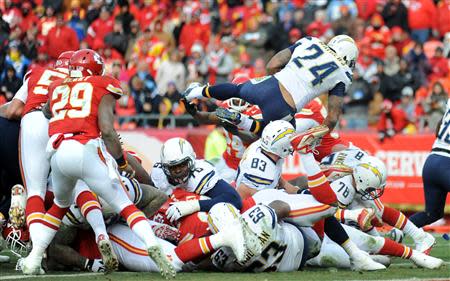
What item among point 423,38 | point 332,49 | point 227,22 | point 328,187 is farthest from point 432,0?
point 328,187

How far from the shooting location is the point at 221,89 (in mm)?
9766

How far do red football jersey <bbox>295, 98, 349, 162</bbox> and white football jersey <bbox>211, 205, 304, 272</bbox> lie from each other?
7.88ft

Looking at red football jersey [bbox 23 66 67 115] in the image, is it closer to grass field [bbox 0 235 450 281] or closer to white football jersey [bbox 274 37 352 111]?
grass field [bbox 0 235 450 281]

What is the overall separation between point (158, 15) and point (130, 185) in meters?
12.7

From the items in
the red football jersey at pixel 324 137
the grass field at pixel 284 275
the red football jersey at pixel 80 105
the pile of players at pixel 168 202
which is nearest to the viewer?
the grass field at pixel 284 275

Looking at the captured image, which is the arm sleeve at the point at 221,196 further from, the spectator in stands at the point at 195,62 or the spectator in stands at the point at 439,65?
the spectator in stands at the point at 195,62

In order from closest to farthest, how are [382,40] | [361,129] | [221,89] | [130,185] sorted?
[130,185] → [221,89] → [361,129] → [382,40]

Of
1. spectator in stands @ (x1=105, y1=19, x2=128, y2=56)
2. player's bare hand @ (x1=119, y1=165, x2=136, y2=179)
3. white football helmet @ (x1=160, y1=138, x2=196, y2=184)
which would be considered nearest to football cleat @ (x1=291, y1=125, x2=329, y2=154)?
white football helmet @ (x1=160, y1=138, x2=196, y2=184)

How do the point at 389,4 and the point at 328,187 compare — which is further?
the point at 389,4

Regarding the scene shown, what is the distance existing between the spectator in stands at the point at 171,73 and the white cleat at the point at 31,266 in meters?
10.5

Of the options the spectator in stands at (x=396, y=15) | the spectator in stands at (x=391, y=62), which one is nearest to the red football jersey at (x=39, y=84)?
the spectator in stands at (x=391, y=62)

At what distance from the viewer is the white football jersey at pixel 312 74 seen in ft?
31.9

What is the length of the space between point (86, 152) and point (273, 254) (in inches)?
62.6

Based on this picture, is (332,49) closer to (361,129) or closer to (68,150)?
(68,150)
